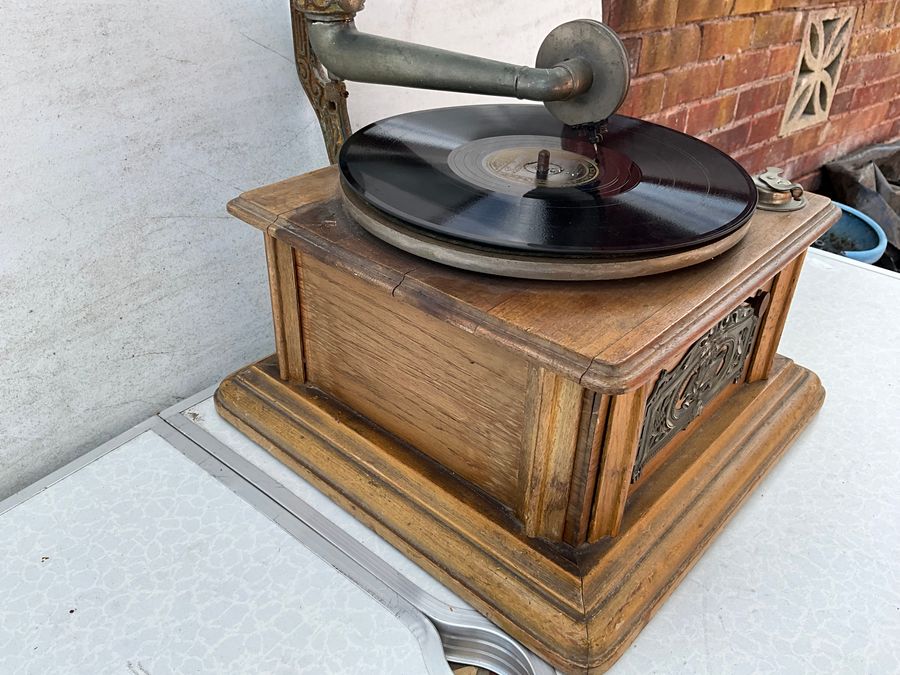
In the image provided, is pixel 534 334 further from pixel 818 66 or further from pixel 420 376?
pixel 818 66

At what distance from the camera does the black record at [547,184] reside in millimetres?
788

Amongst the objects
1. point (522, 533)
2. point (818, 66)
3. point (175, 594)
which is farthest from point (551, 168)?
point (818, 66)

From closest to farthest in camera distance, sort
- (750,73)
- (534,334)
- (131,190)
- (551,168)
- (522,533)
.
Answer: (534,334), (522,533), (551,168), (131,190), (750,73)

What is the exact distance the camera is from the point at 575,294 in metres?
0.78

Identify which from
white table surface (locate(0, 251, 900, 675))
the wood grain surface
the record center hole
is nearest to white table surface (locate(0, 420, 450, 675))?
white table surface (locate(0, 251, 900, 675))

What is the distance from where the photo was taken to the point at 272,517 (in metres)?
0.98

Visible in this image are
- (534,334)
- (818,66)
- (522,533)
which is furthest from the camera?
(818,66)

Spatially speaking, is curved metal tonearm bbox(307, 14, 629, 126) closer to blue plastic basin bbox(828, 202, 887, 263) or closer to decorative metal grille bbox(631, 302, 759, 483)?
decorative metal grille bbox(631, 302, 759, 483)

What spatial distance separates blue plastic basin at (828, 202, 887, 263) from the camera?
254 cm

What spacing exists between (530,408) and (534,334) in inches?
4.2

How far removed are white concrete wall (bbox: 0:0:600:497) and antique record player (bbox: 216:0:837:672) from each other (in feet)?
0.71

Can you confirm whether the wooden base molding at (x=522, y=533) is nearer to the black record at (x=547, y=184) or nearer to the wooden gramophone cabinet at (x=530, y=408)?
the wooden gramophone cabinet at (x=530, y=408)

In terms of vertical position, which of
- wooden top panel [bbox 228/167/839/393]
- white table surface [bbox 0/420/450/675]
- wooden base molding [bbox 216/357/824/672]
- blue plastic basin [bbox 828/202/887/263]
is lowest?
blue plastic basin [bbox 828/202/887/263]

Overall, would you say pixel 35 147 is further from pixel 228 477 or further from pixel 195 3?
pixel 228 477
